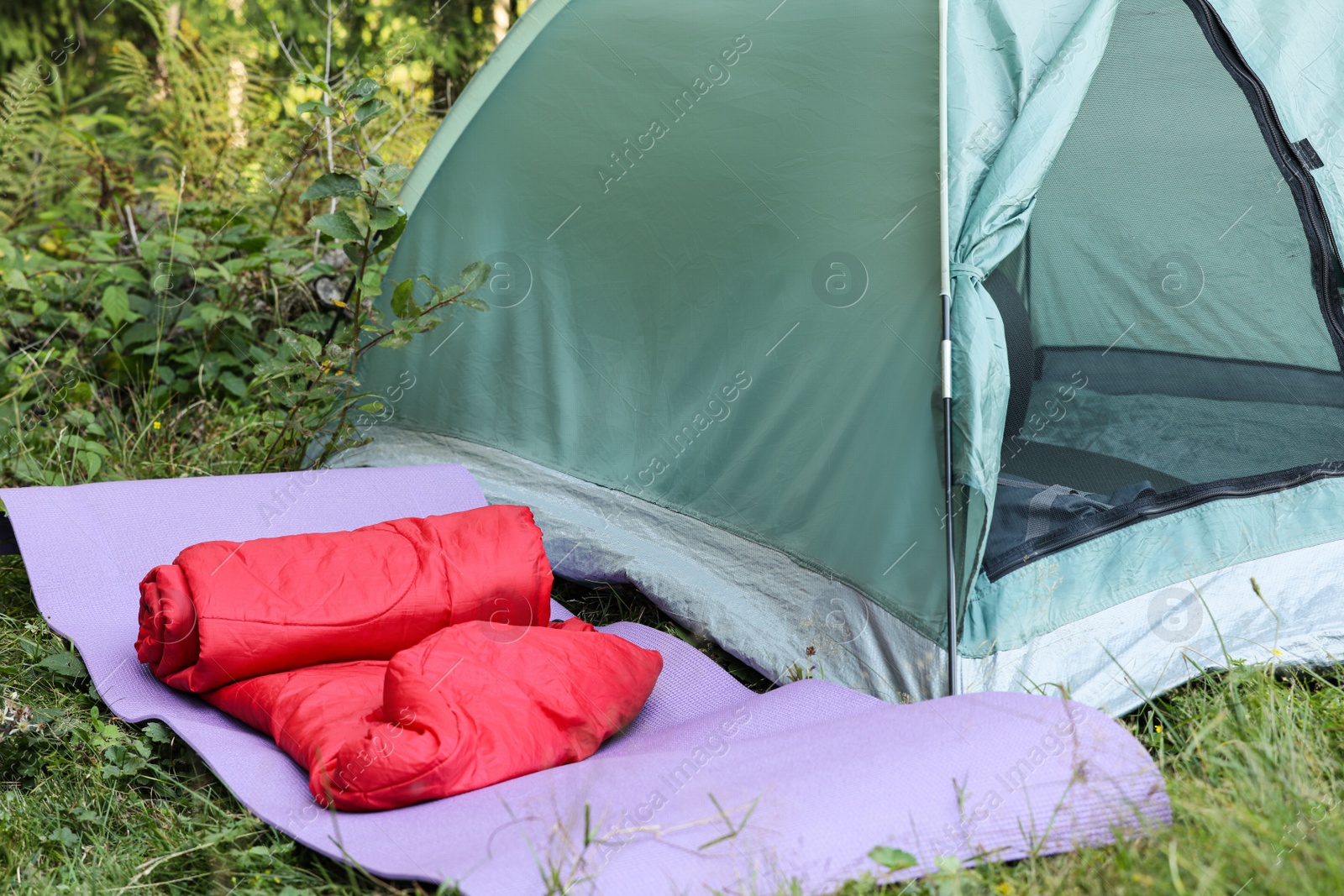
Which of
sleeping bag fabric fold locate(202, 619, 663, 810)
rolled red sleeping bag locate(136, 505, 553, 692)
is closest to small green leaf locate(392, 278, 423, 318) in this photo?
rolled red sleeping bag locate(136, 505, 553, 692)

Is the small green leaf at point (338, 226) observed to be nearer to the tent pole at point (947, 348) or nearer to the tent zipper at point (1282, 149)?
the tent pole at point (947, 348)

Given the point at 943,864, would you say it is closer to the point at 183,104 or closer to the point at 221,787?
the point at 221,787

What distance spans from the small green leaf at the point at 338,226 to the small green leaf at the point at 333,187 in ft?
0.17

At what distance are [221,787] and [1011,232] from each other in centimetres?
153

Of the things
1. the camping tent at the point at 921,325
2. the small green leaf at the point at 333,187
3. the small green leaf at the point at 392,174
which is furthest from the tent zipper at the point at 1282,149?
the small green leaf at the point at 333,187

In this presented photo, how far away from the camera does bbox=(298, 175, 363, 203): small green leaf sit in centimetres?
238

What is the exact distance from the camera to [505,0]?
5.69m

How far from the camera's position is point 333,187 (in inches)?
94.4

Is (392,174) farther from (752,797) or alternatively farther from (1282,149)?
(1282,149)

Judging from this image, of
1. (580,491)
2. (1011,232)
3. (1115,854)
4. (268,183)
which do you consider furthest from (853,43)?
(268,183)

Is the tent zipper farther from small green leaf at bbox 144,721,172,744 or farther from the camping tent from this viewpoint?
small green leaf at bbox 144,721,172,744

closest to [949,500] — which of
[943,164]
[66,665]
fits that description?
[943,164]

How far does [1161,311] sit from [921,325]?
89 cm

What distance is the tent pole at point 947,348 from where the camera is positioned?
1729 mm
